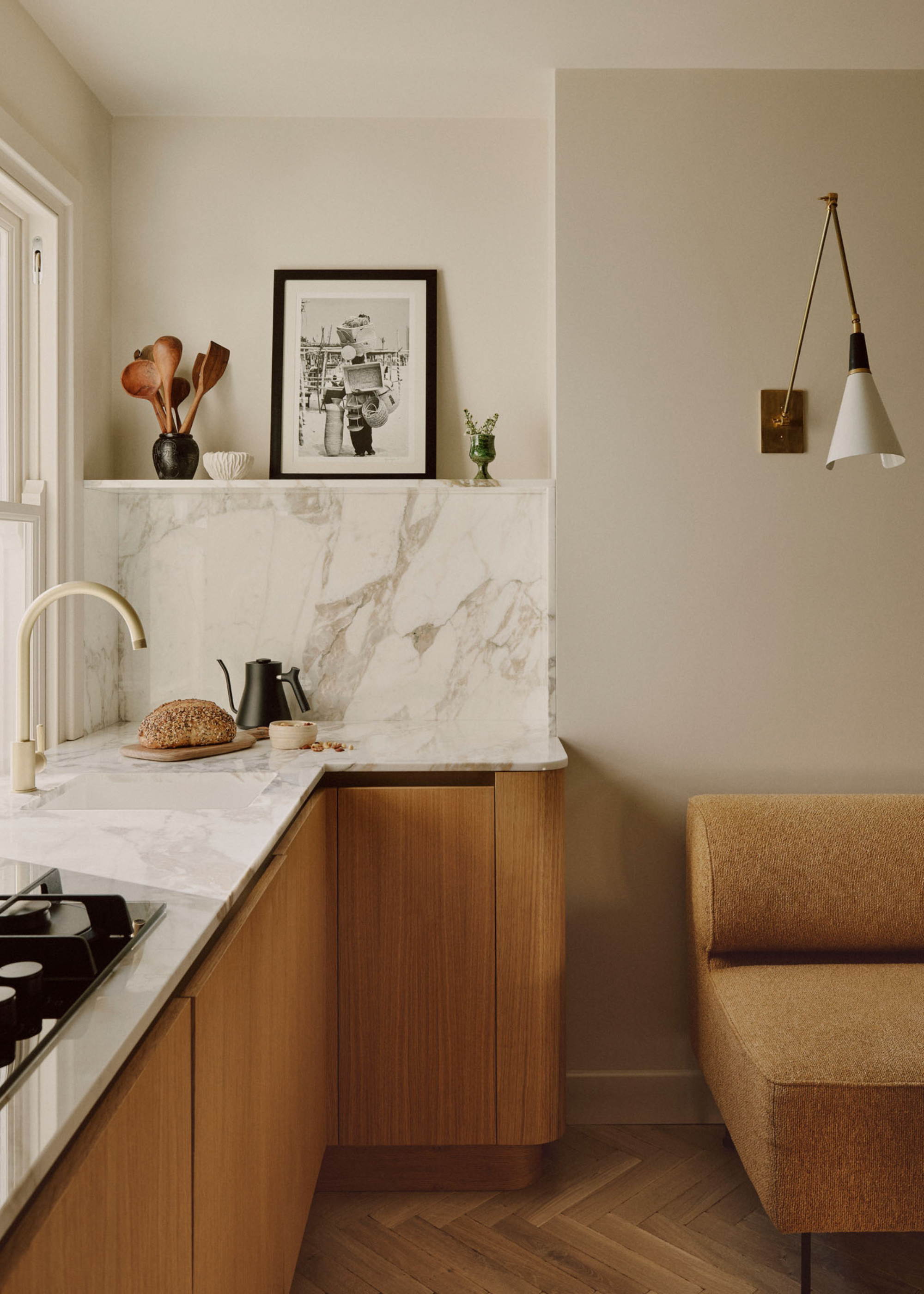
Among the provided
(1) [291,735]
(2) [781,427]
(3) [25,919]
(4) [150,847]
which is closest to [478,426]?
(2) [781,427]

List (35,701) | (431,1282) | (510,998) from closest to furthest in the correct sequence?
1. (431,1282)
2. (510,998)
3. (35,701)

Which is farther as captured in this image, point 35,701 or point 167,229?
point 167,229

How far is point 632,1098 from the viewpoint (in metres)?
2.32

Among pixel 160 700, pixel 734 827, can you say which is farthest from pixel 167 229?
pixel 734 827

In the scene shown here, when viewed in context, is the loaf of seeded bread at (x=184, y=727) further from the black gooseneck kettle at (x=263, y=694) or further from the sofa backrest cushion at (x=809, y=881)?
the sofa backrest cushion at (x=809, y=881)

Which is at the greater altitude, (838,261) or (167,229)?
(167,229)

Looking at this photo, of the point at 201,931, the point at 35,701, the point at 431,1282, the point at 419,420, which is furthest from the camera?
the point at 419,420

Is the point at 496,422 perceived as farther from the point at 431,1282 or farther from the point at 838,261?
the point at 431,1282

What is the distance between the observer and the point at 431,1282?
1.76 meters

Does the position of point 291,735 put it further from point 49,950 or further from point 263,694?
point 49,950

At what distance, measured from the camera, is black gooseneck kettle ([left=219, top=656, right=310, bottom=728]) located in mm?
2334

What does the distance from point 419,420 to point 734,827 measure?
1.32 meters

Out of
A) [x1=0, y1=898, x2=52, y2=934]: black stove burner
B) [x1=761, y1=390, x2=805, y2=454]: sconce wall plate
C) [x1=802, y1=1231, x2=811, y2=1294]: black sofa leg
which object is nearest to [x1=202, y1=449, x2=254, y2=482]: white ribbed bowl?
[x1=761, y1=390, x2=805, y2=454]: sconce wall plate

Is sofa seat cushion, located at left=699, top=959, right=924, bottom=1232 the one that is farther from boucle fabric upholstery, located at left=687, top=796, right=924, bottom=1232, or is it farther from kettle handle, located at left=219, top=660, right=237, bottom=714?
kettle handle, located at left=219, top=660, right=237, bottom=714
